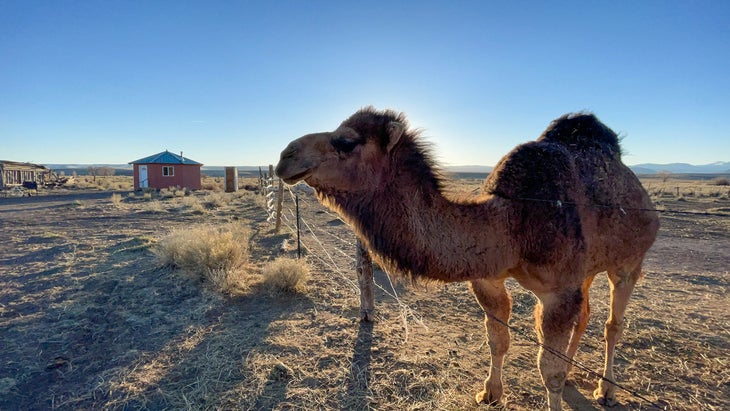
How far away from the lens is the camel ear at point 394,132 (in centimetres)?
264

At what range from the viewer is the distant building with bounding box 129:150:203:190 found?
123 feet

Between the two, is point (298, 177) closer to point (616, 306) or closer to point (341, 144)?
point (341, 144)

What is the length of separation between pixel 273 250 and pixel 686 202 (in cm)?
3026

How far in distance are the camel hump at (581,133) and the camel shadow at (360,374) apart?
3166mm

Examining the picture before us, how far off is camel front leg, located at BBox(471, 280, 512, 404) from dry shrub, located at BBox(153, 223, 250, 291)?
4716 millimetres

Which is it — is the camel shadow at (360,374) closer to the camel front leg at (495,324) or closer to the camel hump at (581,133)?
the camel front leg at (495,324)

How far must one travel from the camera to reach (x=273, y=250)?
10250 millimetres

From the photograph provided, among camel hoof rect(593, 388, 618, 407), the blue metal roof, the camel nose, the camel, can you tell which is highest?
the blue metal roof

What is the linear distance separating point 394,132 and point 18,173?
169 feet

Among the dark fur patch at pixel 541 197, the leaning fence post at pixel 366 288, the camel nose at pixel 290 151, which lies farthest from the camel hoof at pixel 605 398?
the camel nose at pixel 290 151

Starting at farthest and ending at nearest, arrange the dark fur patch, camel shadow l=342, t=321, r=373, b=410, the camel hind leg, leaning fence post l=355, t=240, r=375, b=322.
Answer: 1. leaning fence post l=355, t=240, r=375, b=322
2. the camel hind leg
3. camel shadow l=342, t=321, r=373, b=410
4. the dark fur patch

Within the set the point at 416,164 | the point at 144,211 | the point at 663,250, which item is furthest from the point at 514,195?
the point at 144,211

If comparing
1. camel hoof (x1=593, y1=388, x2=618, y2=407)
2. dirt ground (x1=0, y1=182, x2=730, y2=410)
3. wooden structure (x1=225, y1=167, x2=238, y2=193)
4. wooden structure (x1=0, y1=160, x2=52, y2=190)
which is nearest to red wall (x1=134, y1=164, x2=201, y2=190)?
wooden structure (x1=225, y1=167, x2=238, y2=193)

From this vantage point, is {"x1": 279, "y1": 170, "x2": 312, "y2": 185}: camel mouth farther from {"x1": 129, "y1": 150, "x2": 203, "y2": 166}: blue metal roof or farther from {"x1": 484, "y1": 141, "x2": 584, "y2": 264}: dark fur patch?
{"x1": 129, "y1": 150, "x2": 203, "y2": 166}: blue metal roof
